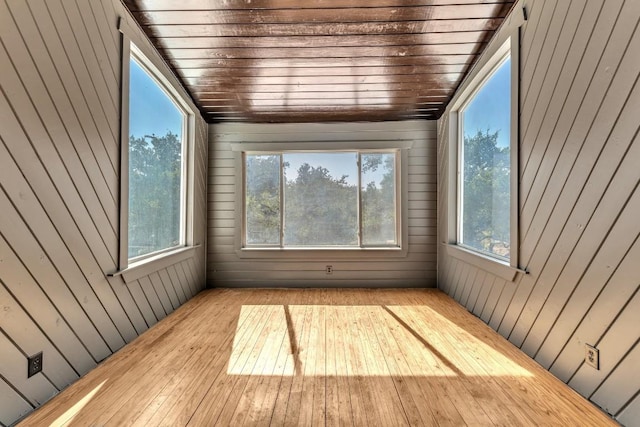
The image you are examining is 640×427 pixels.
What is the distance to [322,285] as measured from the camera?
4195mm

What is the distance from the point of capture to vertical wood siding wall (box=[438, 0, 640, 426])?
4.51 feet

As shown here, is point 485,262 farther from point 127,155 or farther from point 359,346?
point 127,155

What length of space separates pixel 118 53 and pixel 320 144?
2554 millimetres

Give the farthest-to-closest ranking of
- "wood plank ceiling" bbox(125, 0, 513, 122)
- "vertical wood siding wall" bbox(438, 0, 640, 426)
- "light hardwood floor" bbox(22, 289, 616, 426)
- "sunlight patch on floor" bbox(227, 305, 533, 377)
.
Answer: "wood plank ceiling" bbox(125, 0, 513, 122) → "sunlight patch on floor" bbox(227, 305, 533, 377) → "light hardwood floor" bbox(22, 289, 616, 426) → "vertical wood siding wall" bbox(438, 0, 640, 426)

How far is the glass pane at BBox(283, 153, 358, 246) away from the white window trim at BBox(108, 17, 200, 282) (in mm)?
1305

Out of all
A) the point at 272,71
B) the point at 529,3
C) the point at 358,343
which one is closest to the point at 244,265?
the point at 358,343

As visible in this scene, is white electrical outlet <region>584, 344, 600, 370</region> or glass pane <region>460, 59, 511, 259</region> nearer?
white electrical outlet <region>584, 344, 600, 370</region>

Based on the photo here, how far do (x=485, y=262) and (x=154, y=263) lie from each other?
3128 millimetres

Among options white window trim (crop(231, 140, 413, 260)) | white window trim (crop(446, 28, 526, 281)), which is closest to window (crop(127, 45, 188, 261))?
white window trim (crop(231, 140, 413, 260))

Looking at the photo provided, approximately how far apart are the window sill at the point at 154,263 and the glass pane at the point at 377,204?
2381mm

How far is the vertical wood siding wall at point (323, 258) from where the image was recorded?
4.17m

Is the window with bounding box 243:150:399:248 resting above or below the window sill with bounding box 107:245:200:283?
above

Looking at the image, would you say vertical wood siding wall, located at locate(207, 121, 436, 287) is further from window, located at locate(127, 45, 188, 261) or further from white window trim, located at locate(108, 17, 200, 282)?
window, located at locate(127, 45, 188, 261)

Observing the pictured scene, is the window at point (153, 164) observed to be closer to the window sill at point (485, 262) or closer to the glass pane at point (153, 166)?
the glass pane at point (153, 166)
